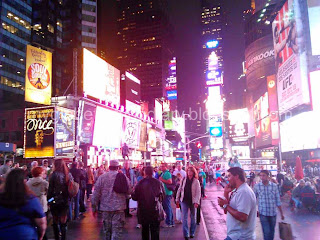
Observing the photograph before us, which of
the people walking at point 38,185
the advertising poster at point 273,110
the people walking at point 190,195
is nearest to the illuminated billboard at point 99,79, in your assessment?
the people walking at point 190,195

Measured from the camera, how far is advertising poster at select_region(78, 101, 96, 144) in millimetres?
30797

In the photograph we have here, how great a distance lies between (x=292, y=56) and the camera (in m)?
34.6

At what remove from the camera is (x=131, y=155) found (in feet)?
153

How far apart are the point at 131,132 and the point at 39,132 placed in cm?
1400

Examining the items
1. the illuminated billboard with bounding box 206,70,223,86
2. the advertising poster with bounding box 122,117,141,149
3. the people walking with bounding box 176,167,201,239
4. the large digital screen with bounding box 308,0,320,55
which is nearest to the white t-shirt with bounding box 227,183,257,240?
the people walking with bounding box 176,167,201,239

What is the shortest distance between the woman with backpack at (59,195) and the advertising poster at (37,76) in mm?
22272

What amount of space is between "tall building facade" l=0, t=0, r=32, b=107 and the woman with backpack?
65.9m

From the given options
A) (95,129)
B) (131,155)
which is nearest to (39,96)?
(95,129)

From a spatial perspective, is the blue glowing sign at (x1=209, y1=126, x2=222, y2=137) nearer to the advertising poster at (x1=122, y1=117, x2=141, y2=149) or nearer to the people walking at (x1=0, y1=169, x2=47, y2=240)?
the advertising poster at (x1=122, y1=117, x2=141, y2=149)

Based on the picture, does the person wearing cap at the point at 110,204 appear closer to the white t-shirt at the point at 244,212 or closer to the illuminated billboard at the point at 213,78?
the white t-shirt at the point at 244,212

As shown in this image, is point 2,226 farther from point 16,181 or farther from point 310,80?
point 310,80

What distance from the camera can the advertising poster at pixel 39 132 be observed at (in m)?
30.2

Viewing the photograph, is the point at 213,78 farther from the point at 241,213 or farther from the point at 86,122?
the point at 241,213

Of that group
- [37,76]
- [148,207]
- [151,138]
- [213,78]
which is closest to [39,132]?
[37,76]
